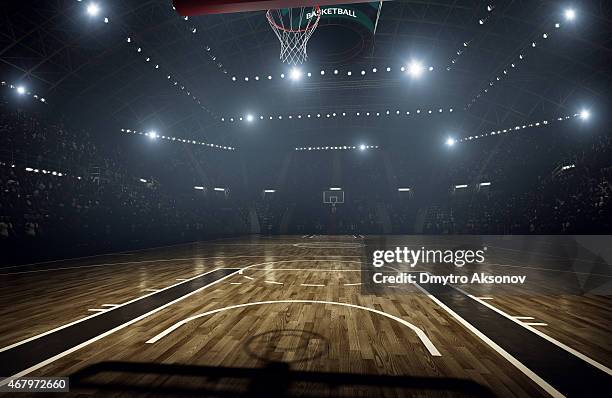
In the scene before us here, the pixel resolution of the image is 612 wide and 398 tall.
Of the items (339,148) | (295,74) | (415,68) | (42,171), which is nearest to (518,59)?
(415,68)

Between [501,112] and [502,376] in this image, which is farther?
[501,112]

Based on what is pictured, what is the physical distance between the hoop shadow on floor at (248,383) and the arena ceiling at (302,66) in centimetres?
775

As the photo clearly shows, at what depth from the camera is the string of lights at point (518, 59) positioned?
12.1 m

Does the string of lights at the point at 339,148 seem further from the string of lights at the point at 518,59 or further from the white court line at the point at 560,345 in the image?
the white court line at the point at 560,345

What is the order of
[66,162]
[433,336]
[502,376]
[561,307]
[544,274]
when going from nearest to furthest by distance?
[502,376] < [433,336] < [561,307] < [544,274] < [66,162]

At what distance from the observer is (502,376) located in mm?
2850

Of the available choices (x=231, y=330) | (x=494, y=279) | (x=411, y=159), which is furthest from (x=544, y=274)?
(x=411, y=159)

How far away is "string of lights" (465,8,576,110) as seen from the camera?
1213 centimetres

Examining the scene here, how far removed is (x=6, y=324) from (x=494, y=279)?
804 cm

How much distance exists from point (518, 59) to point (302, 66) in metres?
9.65

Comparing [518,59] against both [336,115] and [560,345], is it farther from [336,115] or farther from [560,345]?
[560,345]

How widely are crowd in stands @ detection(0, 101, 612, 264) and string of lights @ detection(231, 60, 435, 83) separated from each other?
8052 mm

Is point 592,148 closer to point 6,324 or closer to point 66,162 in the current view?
point 6,324

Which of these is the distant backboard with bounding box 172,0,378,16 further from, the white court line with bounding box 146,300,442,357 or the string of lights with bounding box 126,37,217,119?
the string of lights with bounding box 126,37,217,119
